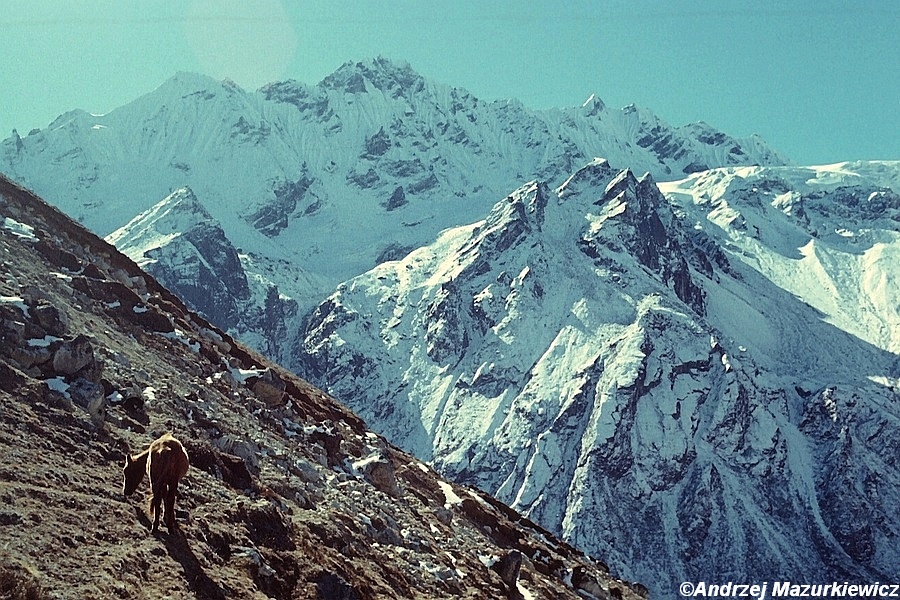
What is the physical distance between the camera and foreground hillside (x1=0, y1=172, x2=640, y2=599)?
16953 millimetres

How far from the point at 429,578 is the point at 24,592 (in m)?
14.7

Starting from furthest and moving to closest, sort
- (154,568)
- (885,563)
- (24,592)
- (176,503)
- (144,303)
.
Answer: (885,563) → (144,303) → (176,503) → (154,568) → (24,592)

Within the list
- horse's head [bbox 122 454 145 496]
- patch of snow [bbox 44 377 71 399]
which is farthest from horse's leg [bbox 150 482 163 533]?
patch of snow [bbox 44 377 71 399]

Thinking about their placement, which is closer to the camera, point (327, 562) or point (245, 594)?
point (245, 594)

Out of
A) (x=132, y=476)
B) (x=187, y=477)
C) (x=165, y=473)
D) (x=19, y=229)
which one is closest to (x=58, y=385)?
(x=187, y=477)

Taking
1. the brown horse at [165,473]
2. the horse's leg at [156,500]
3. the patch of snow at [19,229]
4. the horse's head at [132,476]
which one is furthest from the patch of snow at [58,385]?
the patch of snow at [19,229]

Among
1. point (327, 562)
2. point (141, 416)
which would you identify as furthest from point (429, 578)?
point (141, 416)

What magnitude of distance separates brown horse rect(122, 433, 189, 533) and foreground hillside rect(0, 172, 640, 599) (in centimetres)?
50

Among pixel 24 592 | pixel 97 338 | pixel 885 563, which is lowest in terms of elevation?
pixel 24 592

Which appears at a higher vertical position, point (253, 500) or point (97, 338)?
point (97, 338)

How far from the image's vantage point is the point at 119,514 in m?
18.3

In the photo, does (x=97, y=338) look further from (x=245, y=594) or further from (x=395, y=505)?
(x=245, y=594)

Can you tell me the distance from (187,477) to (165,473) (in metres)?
4.75

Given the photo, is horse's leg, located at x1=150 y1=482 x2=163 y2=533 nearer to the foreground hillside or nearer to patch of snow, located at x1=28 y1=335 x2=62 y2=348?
the foreground hillside
